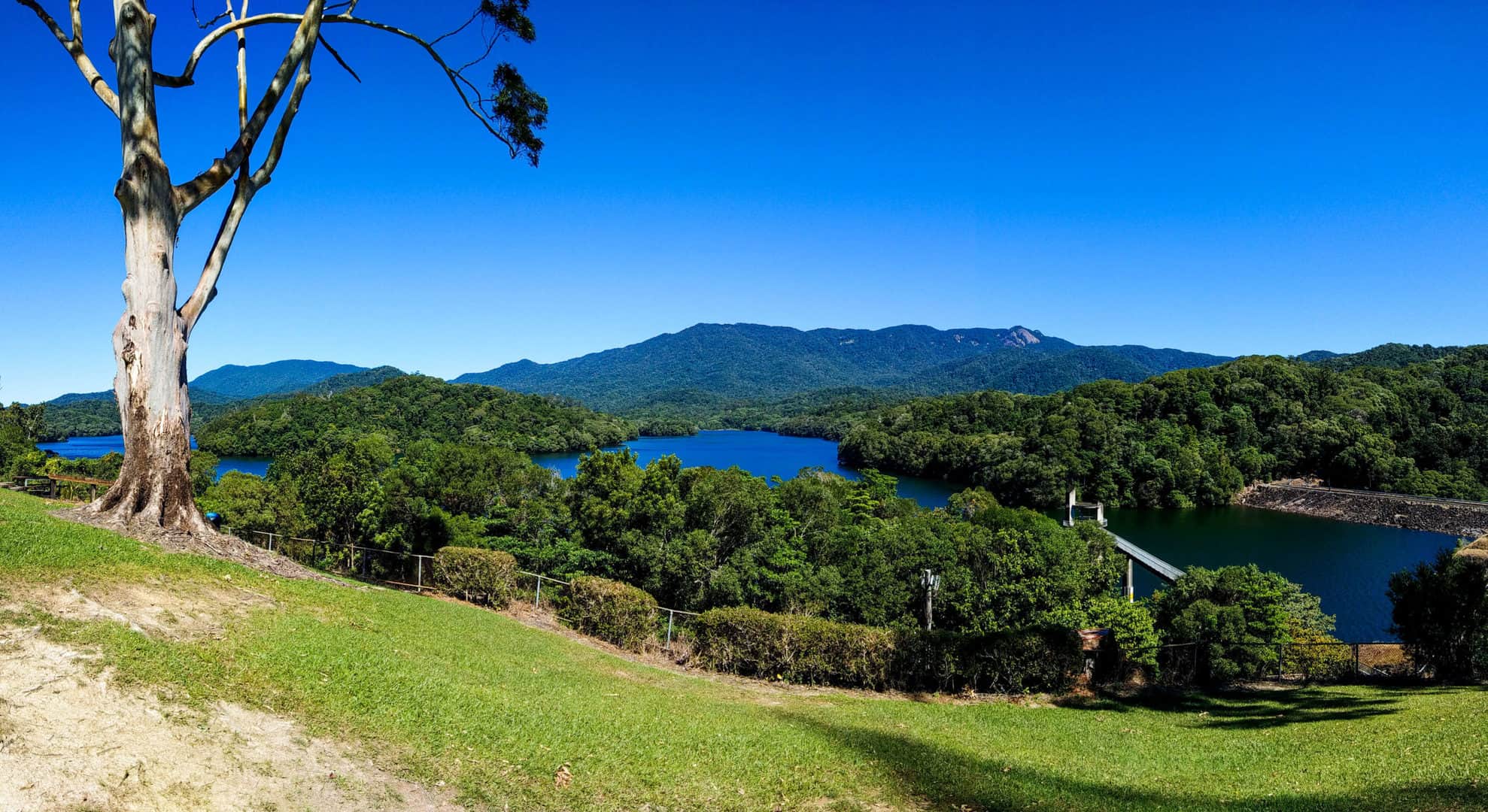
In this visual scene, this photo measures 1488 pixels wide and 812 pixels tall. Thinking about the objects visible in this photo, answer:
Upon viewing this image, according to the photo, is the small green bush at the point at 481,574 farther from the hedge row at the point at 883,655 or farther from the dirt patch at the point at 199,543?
the dirt patch at the point at 199,543

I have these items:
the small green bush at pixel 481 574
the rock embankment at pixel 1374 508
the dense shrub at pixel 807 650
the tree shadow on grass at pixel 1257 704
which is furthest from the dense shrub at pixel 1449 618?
the rock embankment at pixel 1374 508

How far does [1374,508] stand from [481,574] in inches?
2795

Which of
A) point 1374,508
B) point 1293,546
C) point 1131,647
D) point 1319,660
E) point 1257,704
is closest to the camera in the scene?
point 1257,704

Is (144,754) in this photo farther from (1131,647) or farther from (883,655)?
(1131,647)

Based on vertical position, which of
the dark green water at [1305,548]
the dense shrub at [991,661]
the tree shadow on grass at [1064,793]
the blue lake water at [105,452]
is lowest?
the dark green water at [1305,548]

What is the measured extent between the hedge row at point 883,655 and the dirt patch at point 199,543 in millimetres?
7290

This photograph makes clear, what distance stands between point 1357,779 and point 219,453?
4165 inches

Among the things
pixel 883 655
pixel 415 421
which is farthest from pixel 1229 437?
pixel 415 421

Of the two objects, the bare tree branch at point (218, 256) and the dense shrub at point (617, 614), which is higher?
the bare tree branch at point (218, 256)

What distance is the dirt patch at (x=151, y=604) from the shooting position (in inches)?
254

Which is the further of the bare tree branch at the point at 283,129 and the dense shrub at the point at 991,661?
the dense shrub at the point at 991,661

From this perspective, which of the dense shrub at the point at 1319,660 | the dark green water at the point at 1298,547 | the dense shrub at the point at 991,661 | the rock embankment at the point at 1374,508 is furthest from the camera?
the rock embankment at the point at 1374,508

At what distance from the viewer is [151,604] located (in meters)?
7.08

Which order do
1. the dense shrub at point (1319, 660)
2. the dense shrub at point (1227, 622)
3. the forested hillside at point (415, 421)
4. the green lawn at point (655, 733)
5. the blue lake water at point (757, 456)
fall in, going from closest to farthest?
1. the green lawn at point (655, 733)
2. the dense shrub at point (1319, 660)
3. the dense shrub at point (1227, 622)
4. the blue lake water at point (757, 456)
5. the forested hillside at point (415, 421)
